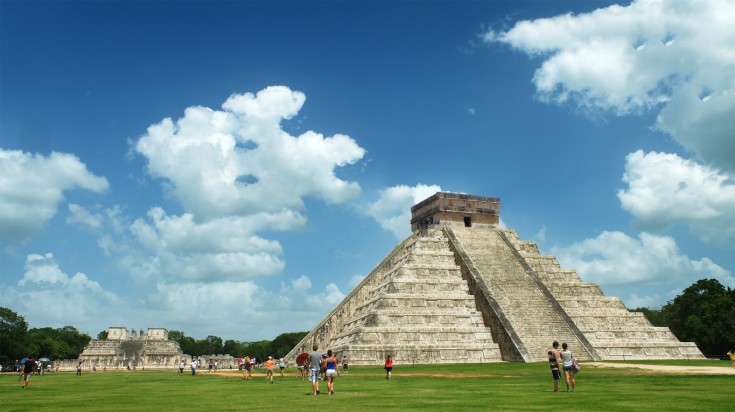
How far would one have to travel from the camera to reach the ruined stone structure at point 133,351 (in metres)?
65.7

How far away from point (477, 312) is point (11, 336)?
6235cm

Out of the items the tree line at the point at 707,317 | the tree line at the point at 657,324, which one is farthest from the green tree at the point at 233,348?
the tree line at the point at 707,317

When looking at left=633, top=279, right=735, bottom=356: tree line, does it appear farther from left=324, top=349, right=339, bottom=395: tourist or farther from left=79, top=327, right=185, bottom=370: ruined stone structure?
left=79, top=327, right=185, bottom=370: ruined stone structure

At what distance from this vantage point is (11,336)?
7375 cm

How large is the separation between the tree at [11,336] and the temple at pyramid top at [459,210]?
54.6m

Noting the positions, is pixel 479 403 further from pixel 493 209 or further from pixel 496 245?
pixel 493 209

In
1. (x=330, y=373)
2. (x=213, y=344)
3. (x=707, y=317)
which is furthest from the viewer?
(x=213, y=344)

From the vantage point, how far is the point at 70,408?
12.8m

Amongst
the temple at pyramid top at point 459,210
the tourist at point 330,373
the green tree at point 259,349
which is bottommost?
the tourist at point 330,373

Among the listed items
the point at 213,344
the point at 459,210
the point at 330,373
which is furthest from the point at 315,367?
the point at 213,344

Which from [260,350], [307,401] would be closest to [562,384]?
[307,401]

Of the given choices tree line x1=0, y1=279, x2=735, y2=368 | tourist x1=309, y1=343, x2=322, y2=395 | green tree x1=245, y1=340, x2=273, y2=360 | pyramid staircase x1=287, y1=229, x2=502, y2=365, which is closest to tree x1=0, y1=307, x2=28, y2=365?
tree line x1=0, y1=279, x2=735, y2=368

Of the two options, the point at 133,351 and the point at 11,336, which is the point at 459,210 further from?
the point at 11,336

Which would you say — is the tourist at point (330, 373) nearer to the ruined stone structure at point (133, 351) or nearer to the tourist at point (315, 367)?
the tourist at point (315, 367)
